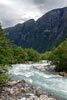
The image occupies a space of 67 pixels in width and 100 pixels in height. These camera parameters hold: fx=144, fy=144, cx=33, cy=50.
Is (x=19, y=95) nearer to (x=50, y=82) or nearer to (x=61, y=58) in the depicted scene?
(x=50, y=82)

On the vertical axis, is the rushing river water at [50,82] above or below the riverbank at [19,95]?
below

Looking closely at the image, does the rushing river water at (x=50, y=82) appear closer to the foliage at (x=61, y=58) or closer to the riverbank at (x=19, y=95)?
the riverbank at (x=19, y=95)

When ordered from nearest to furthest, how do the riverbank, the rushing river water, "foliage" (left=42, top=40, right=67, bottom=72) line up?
1. the riverbank
2. the rushing river water
3. "foliage" (left=42, top=40, right=67, bottom=72)

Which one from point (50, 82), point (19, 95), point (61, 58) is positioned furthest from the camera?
point (61, 58)

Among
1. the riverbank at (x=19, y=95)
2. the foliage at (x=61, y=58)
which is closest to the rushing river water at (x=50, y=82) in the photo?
the riverbank at (x=19, y=95)

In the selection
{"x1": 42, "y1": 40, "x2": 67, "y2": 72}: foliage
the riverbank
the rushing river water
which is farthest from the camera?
{"x1": 42, "y1": 40, "x2": 67, "y2": 72}: foliage

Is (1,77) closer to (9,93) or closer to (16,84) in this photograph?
(9,93)

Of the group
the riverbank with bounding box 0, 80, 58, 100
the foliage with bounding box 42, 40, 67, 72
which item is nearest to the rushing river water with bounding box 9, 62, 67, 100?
the riverbank with bounding box 0, 80, 58, 100

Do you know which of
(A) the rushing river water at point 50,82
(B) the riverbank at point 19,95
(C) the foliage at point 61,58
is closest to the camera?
(B) the riverbank at point 19,95

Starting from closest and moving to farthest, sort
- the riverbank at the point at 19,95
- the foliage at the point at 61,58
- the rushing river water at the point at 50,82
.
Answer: the riverbank at the point at 19,95, the rushing river water at the point at 50,82, the foliage at the point at 61,58

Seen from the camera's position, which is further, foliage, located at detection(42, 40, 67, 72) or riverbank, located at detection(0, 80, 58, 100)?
foliage, located at detection(42, 40, 67, 72)

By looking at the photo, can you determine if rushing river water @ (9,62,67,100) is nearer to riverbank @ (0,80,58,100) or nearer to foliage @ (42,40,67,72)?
riverbank @ (0,80,58,100)

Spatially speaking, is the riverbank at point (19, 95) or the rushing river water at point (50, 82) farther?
the rushing river water at point (50, 82)

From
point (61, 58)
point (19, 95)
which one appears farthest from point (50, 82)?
point (61, 58)
